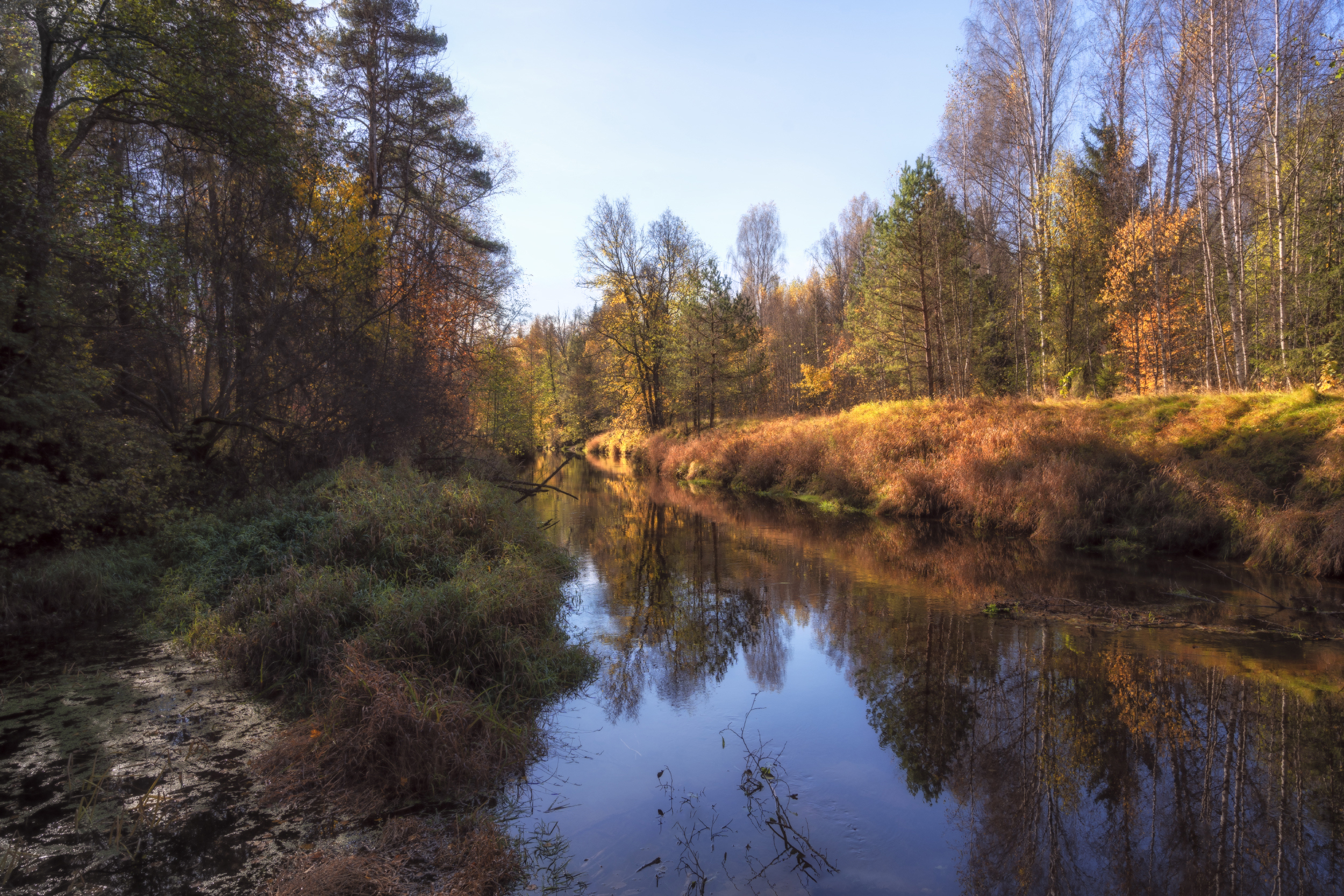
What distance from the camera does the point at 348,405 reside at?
14.5 meters

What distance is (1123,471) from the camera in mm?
13102

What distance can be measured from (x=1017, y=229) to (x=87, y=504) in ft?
84.2

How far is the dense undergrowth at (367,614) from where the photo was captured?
468 centimetres

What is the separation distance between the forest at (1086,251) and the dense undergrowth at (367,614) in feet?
33.0

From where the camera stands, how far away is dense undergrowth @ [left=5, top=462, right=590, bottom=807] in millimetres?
4680

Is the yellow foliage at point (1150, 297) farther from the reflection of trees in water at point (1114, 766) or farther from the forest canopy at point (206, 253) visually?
the forest canopy at point (206, 253)

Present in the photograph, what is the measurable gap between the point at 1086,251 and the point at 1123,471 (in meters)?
12.4

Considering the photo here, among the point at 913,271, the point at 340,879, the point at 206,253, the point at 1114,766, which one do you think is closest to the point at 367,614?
the point at 340,879

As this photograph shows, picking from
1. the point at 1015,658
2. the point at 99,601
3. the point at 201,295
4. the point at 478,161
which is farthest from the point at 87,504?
the point at 478,161

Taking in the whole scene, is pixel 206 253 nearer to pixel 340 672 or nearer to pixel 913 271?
pixel 340 672

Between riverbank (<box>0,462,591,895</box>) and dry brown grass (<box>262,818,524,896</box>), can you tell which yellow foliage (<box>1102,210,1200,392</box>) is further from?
dry brown grass (<box>262,818,524,896</box>)

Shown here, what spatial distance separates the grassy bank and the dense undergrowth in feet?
32.6

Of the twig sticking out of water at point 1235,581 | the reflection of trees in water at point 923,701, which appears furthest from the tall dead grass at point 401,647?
the twig sticking out of water at point 1235,581

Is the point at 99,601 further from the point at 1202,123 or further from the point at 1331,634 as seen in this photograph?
the point at 1202,123
